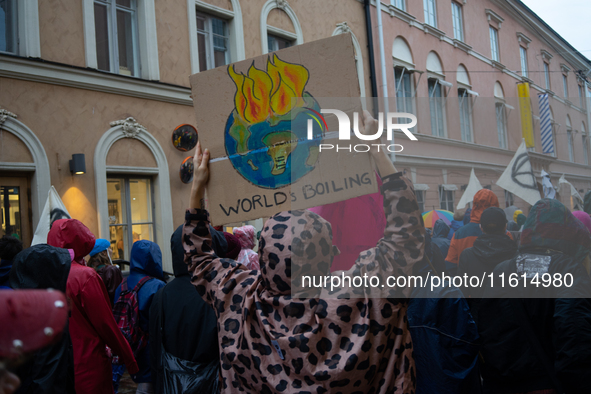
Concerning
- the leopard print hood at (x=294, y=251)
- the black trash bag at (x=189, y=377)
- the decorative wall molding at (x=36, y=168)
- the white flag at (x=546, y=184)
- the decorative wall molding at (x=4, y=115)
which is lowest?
the black trash bag at (x=189, y=377)

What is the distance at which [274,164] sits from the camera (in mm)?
2066

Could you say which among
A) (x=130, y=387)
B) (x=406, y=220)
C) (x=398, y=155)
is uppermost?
(x=398, y=155)

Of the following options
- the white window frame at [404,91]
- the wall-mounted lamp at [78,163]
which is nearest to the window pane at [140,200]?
the wall-mounted lamp at [78,163]

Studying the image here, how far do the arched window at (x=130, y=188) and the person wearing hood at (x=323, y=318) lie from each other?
6518 mm

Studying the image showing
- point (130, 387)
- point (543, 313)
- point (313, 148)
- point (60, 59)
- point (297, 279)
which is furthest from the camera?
point (60, 59)

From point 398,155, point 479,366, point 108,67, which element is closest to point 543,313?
point 479,366

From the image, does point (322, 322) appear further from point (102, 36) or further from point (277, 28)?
point (277, 28)

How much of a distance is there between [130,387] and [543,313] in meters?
4.65

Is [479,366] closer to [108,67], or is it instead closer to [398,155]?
[108,67]

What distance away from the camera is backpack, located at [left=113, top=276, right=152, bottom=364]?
331 cm

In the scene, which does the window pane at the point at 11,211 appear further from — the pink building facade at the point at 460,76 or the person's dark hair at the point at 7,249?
the pink building facade at the point at 460,76

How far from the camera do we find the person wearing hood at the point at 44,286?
7.77 ft

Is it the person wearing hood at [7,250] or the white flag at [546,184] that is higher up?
the white flag at [546,184]

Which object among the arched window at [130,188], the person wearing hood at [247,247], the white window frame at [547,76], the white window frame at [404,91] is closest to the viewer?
the person wearing hood at [247,247]
